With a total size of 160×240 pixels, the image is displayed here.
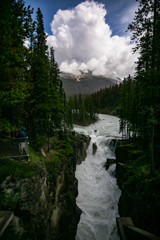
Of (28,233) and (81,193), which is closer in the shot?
(28,233)

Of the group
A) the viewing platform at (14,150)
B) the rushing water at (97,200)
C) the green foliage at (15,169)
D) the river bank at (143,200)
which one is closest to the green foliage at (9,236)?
the green foliage at (15,169)

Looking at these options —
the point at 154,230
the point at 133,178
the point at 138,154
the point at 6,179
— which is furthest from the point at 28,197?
the point at 138,154

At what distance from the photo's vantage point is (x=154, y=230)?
30.0 ft

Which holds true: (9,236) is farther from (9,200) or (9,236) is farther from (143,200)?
(143,200)

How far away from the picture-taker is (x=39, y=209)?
8.55 m

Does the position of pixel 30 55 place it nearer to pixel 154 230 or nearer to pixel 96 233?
→ pixel 154 230

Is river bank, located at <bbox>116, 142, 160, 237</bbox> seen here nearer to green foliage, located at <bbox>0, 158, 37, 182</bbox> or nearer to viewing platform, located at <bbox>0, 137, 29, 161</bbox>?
green foliage, located at <bbox>0, 158, 37, 182</bbox>

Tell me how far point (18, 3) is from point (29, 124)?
1498cm

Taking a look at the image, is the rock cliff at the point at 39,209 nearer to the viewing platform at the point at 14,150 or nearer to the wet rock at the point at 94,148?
the viewing platform at the point at 14,150

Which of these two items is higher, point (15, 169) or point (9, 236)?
point (15, 169)

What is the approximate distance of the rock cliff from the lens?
23.4 ft

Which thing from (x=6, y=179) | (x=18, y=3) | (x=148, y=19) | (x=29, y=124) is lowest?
(x=6, y=179)

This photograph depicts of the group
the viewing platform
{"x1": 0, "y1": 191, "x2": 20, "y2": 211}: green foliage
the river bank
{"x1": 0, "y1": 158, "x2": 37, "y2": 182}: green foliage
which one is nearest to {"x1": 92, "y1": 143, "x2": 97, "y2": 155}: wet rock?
the river bank

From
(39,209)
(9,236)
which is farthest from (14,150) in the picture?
(9,236)
